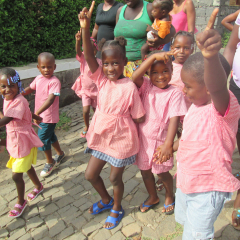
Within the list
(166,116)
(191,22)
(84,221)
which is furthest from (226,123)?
(191,22)

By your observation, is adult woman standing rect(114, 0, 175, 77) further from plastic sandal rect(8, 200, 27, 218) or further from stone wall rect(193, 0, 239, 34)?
stone wall rect(193, 0, 239, 34)

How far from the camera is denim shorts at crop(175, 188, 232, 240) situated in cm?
153

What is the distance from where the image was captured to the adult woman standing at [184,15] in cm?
329

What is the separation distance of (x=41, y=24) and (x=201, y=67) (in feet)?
16.3

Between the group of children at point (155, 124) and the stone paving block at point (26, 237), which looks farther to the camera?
the stone paving block at point (26, 237)

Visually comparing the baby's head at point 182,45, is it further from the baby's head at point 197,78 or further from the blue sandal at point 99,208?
the blue sandal at point 99,208

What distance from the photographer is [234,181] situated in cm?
150

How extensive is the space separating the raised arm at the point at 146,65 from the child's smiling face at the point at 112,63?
169 mm

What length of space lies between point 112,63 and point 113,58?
5 cm

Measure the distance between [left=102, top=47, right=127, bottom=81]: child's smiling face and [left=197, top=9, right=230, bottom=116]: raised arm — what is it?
3.01 ft

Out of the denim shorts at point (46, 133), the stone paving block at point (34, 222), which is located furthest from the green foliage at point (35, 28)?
the stone paving block at point (34, 222)

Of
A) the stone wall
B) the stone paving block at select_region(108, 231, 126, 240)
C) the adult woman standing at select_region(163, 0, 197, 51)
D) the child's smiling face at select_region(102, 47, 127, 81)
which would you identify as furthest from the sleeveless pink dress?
the stone wall

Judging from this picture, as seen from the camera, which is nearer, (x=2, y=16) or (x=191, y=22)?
(x=191, y=22)

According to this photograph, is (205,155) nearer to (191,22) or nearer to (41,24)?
(191,22)
